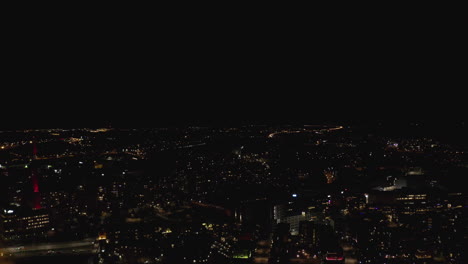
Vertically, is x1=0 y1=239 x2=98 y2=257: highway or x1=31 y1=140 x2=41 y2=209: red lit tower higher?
x1=31 y1=140 x2=41 y2=209: red lit tower

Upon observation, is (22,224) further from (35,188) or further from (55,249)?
(35,188)

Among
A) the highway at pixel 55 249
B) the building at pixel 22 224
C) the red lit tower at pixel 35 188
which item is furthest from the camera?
the red lit tower at pixel 35 188

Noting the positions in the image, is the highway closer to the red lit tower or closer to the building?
the building

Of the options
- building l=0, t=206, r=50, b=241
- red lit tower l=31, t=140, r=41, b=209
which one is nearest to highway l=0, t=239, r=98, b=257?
building l=0, t=206, r=50, b=241

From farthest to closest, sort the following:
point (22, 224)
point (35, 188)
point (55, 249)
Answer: point (35, 188)
point (22, 224)
point (55, 249)

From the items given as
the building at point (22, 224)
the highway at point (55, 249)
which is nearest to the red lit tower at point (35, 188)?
the building at point (22, 224)

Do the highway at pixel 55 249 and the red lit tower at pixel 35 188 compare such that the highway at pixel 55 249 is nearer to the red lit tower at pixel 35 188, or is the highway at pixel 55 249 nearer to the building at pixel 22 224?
the building at pixel 22 224

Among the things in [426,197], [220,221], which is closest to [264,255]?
[220,221]

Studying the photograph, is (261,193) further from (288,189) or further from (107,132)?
(107,132)

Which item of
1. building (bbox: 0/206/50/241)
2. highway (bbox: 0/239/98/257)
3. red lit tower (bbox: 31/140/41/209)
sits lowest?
highway (bbox: 0/239/98/257)

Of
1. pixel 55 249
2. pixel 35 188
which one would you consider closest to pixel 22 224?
pixel 55 249

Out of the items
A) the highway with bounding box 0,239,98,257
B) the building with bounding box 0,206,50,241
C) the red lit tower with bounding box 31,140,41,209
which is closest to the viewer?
the highway with bounding box 0,239,98,257
